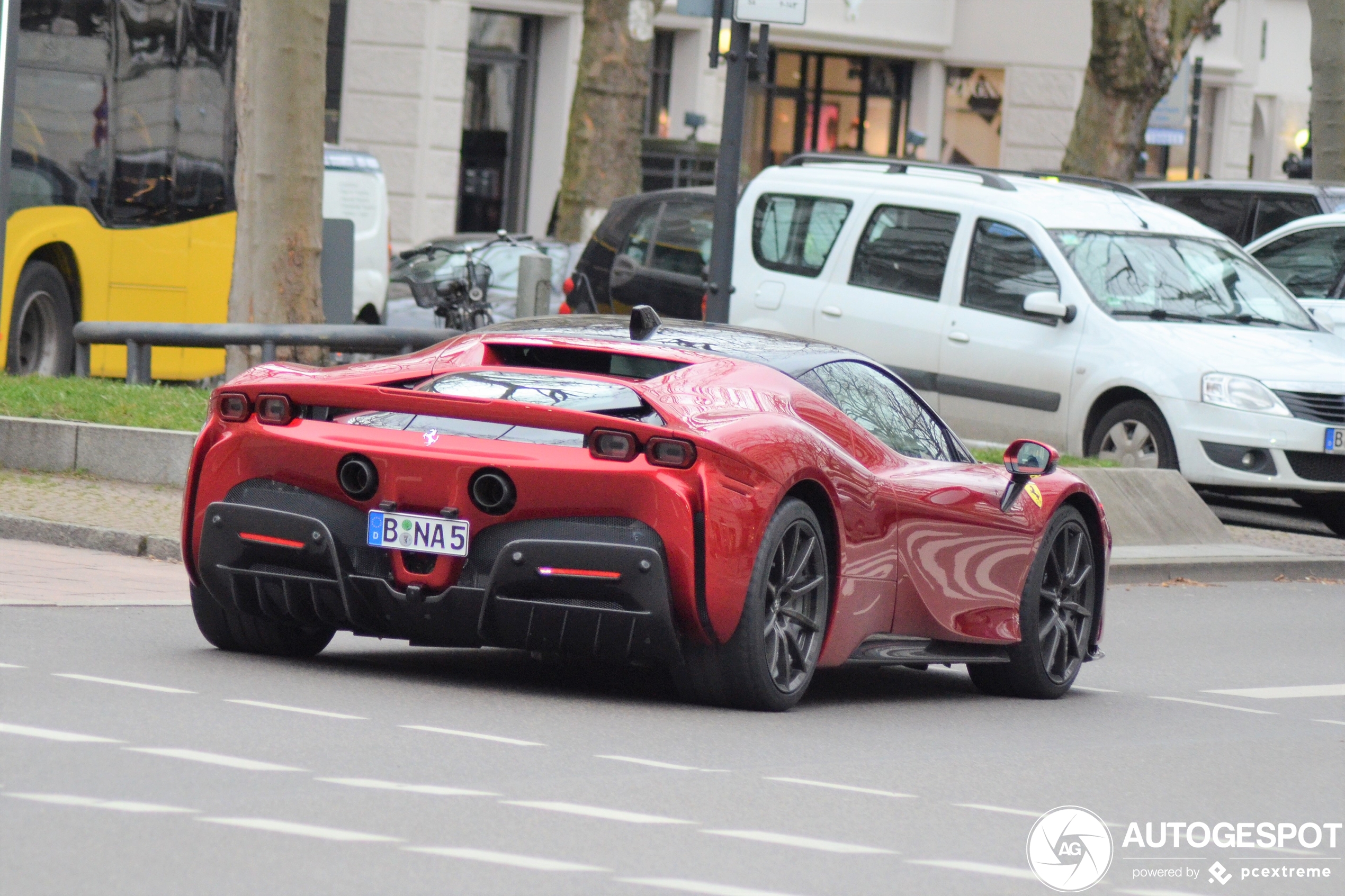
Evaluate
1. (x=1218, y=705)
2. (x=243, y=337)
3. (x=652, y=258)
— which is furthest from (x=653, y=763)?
(x=652, y=258)

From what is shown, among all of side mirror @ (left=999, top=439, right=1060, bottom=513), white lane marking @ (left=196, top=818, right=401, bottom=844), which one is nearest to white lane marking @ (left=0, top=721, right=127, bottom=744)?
white lane marking @ (left=196, top=818, right=401, bottom=844)

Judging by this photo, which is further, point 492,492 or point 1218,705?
point 1218,705

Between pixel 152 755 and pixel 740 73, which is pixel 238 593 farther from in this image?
pixel 740 73

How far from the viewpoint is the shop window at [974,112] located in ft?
142

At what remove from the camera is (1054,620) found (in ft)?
29.2

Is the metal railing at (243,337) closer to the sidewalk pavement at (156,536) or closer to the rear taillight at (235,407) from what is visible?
the sidewalk pavement at (156,536)

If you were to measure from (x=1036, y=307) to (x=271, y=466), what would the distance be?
8.56 meters

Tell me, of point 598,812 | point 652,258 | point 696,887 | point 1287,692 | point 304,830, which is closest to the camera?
point 696,887

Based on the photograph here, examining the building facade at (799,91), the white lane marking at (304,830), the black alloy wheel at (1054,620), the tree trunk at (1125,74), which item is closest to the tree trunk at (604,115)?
the building facade at (799,91)

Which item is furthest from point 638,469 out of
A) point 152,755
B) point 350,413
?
point 152,755

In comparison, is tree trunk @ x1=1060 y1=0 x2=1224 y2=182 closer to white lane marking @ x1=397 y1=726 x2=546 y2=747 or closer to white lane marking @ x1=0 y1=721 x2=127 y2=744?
white lane marking @ x1=397 y1=726 x2=546 y2=747

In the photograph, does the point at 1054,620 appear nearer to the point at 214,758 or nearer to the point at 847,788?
the point at 847,788

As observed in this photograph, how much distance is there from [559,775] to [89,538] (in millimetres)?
5257

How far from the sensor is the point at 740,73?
1428 cm
